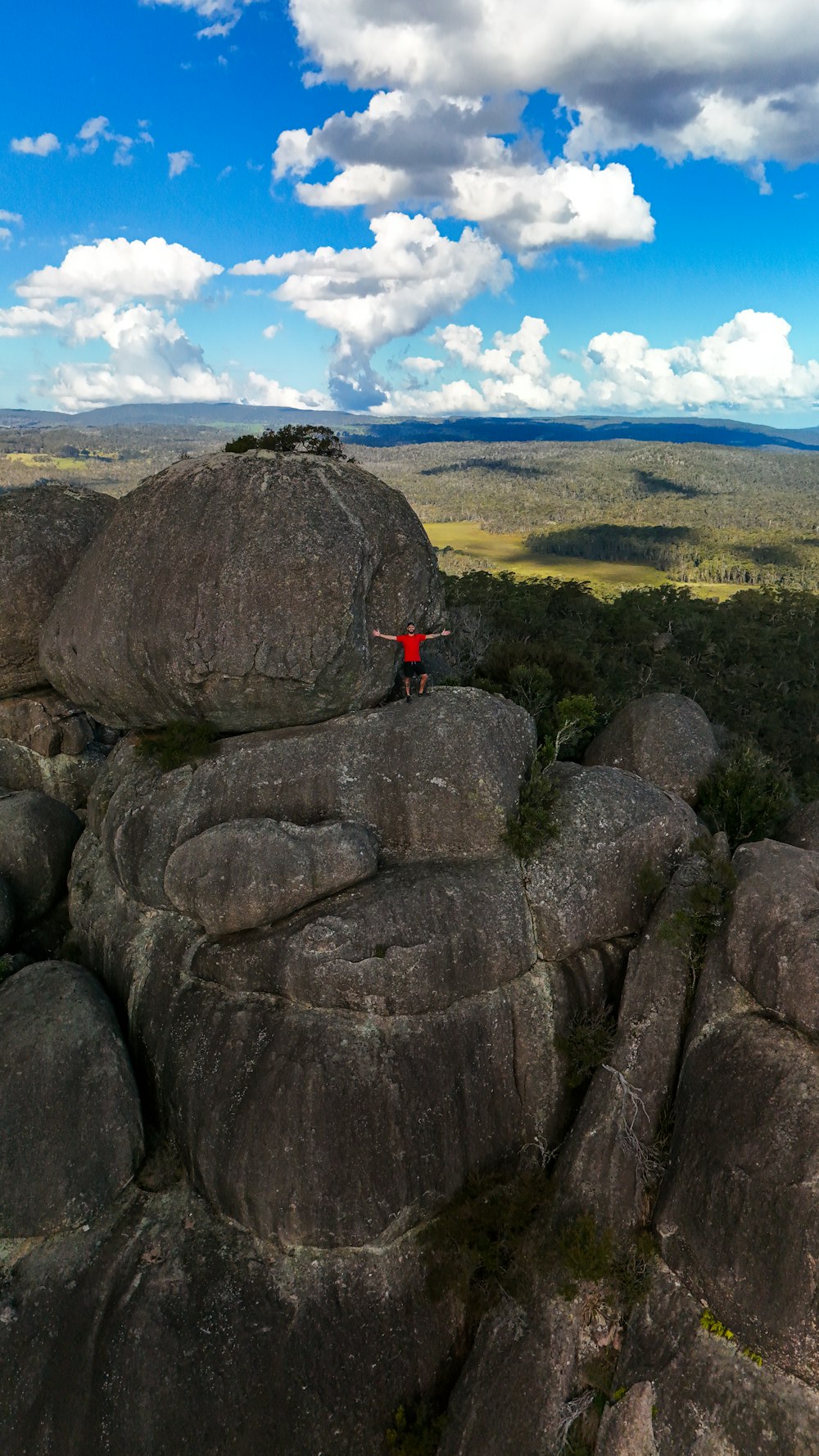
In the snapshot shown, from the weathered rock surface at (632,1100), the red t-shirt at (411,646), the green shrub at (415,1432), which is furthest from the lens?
the red t-shirt at (411,646)

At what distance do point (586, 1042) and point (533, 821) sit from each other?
15.6 feet

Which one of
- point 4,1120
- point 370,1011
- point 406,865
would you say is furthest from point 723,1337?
point 4,1120

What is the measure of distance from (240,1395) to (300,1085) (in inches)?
197

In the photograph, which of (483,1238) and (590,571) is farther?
(590,571)

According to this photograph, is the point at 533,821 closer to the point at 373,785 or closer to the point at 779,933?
the point at 373,785

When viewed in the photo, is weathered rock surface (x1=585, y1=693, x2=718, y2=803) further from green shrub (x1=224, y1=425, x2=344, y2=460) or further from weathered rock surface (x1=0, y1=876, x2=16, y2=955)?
weathered rock surface (x1=0, y1=876, x2=16, y2=955)

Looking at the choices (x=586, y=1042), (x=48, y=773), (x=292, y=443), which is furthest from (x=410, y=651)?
(x=48, y=773)

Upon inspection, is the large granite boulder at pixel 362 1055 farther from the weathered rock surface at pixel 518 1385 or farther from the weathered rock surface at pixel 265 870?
the weathered rock surface at pixel 518 1385

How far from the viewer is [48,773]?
79.9 feet

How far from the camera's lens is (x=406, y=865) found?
674 inches

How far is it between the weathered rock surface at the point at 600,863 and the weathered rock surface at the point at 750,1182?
3089 mm

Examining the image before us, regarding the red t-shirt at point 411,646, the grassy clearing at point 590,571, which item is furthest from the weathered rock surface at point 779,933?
the grassy clearing at point 590,571

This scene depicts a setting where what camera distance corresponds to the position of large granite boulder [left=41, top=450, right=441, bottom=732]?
1792 cm

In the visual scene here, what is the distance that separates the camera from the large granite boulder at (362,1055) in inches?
563
